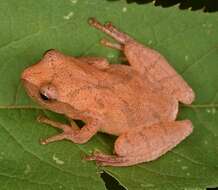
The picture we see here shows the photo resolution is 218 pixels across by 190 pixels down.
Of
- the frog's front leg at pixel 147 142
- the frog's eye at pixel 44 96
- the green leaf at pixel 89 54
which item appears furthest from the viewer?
the frog's front leg at pixel 147 142

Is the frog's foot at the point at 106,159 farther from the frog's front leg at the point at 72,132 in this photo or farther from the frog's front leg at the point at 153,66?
the frog's front leg at the point at 153,66

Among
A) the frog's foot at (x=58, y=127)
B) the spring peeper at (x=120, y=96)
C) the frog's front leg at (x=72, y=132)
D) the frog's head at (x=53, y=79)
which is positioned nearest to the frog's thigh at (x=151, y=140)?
the spring peeper at (x=120, y=96)

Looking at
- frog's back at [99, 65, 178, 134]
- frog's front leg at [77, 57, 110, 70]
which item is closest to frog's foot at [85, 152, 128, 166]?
frog's back at [99, 65, 178, 134]

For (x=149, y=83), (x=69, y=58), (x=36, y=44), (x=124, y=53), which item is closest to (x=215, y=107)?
(x=149, y=83)

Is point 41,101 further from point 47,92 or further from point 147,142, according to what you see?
point 147,142

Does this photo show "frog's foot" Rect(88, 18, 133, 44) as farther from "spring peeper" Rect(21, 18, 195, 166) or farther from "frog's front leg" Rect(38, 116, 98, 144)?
"frog's front leg" Rect(38, 116, 98, 144)

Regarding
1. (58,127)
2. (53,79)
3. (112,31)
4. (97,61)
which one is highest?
(112,31)

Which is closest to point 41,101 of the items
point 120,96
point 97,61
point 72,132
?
point 72,132

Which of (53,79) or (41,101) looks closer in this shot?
(41,101)
